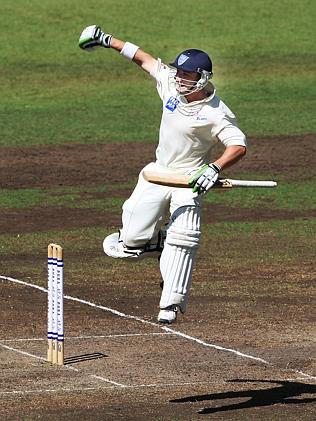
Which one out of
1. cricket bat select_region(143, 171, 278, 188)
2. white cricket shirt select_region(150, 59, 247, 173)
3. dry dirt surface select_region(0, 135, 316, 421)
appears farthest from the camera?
white cricket shirt select_region(150, 59, 247, 173)

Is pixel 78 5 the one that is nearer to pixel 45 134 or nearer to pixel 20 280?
pixel 45 134

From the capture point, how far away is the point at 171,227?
13242 mm

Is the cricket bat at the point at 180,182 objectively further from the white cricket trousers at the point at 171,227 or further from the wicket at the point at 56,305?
the wicket at the point at 56,305

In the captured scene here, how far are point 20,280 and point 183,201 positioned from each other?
6.10 m

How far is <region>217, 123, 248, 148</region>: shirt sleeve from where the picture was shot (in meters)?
13.1

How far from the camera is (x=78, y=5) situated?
40.3 meters

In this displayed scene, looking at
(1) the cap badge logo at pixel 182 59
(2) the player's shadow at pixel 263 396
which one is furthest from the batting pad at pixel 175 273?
(1) the cap badge logo at pixel 182 59

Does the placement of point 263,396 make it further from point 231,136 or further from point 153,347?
point 231,136

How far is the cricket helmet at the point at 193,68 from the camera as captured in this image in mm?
13141

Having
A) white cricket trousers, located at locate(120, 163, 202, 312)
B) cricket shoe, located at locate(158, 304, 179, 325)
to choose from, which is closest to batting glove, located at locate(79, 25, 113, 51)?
white cricket trousers, located at locate(120, 163, 202, 312)

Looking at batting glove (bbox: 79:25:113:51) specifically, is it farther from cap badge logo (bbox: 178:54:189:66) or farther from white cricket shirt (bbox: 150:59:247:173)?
cap badge logo (bbox: 178:54:189:66)

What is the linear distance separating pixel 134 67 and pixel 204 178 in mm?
23494

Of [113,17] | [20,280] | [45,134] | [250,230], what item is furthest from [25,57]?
[20,280]

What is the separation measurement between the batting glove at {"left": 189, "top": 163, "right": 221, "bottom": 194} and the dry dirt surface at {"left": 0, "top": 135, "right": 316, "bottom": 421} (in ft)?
6.64
